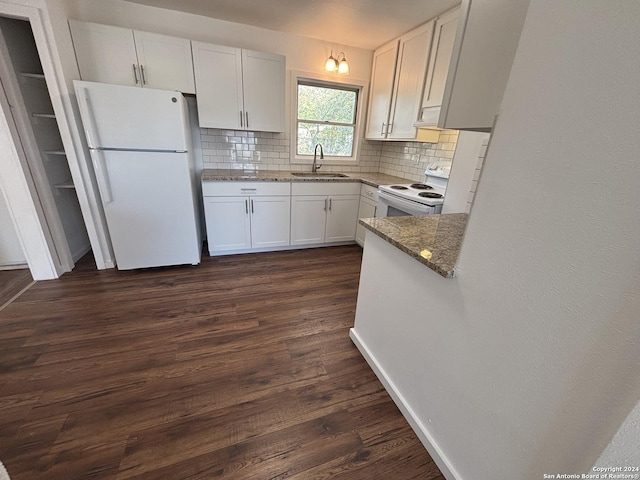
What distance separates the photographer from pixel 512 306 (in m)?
0.78

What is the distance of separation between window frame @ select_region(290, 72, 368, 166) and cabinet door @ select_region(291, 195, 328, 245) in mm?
682

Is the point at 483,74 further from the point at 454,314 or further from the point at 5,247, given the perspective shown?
the point at 5,247

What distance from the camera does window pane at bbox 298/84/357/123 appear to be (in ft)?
10.7

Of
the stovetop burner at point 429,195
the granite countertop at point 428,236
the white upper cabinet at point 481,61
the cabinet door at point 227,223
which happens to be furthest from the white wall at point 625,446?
the cabinet door at point 227,223

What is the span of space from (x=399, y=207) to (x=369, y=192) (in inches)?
26.8

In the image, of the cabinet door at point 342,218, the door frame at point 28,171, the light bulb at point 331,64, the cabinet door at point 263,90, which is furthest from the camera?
the cabinet door at point 342,218

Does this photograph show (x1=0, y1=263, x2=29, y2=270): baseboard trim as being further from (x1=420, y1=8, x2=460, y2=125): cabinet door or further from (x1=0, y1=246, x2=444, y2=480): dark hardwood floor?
(x1=420, y1=8, x2=460, y2=125): cabinet door

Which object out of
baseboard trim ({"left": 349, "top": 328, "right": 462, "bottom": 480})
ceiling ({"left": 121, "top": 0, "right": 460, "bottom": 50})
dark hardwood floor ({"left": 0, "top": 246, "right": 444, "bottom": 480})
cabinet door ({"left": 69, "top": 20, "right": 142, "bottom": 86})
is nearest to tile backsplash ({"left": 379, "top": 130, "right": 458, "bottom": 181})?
ceiling ({"left": 121, "top": 0, "right": 460, "bottom": 50})

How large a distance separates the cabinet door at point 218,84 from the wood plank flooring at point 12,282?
7.02 ft

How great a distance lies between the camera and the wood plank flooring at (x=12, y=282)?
2.08 meters

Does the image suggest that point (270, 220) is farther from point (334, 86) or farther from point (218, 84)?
point (334, 86)

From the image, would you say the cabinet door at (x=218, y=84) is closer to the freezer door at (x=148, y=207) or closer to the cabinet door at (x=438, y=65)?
the freezer door at (x=148, y=207)

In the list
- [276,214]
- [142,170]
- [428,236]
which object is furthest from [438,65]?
[142,170]

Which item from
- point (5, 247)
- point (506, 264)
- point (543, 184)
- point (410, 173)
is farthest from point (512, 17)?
point (5, 247)
